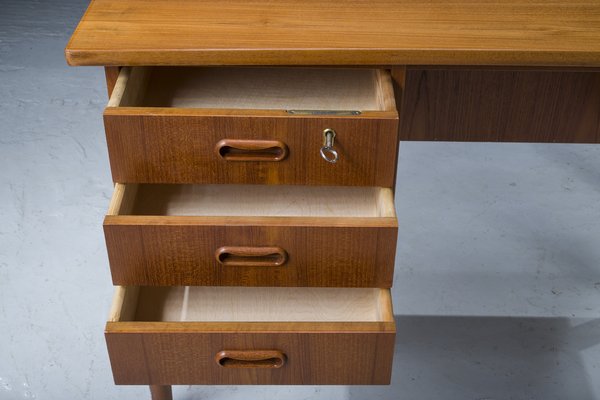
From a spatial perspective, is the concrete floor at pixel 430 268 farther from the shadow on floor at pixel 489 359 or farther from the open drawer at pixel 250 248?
the open drawer at pixel 250 248

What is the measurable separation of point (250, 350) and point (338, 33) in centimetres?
47

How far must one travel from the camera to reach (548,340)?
5.71ft

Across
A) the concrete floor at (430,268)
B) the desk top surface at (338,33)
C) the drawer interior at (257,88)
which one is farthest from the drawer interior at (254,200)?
the concrete floor at (430,268)

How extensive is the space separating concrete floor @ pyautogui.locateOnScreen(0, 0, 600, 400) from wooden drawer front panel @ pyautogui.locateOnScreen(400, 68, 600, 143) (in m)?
0.36

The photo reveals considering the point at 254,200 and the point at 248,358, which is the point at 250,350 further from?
the point at 254,200

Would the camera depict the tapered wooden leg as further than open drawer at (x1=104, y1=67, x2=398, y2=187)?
Yes

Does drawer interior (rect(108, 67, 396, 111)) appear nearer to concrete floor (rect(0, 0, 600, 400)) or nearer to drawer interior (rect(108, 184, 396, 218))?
drawer interior (rect(108, 184, 396, 218))

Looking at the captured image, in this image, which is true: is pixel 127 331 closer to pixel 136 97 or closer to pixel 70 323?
pixel 136 97

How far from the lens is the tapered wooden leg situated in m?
1.49

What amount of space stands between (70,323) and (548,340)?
3.24ft

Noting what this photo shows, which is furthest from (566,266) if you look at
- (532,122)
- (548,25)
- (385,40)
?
(385,40)

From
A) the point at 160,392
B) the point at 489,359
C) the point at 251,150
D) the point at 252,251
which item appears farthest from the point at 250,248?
the point at 489,359

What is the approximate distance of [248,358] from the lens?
3.87 feet

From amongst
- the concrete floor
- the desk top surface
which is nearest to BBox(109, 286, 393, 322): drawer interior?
the concrete floor
